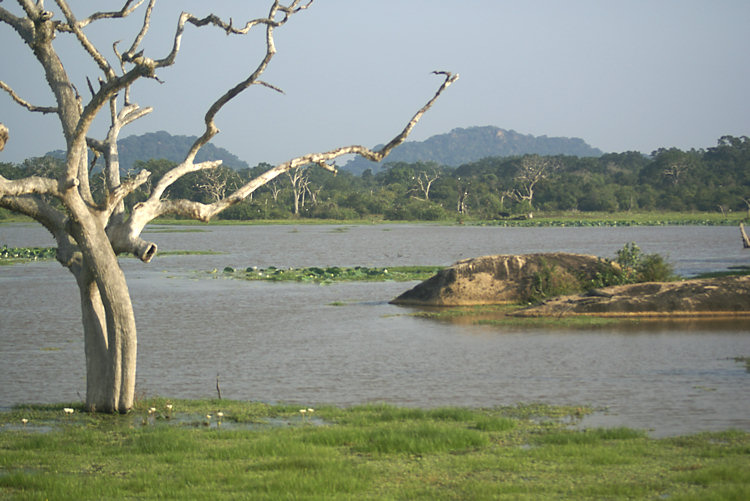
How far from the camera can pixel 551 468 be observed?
6.67 meters

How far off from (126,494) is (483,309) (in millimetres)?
12941

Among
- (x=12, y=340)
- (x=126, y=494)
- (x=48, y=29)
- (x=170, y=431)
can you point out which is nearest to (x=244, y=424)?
(x=170, y=431)

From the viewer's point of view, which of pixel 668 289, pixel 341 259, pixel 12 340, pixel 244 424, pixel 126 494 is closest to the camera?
pixel 126 494

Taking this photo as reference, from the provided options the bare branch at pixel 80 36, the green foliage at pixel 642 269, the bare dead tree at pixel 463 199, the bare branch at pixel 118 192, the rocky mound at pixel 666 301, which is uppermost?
the bare dead tree at pixel 463 199

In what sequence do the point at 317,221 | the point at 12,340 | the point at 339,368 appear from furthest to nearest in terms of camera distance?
the point at 317,221 → the point at 12,340 → the point at 339,368

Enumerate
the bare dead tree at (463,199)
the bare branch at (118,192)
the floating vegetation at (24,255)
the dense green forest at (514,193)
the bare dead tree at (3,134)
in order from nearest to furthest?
the bare dead tree at (3,134)
the bare branch at (118,192)
the floating vegetation at (24,255)
the dense green forest at (514,193)
the bare dead tree at (463,199)

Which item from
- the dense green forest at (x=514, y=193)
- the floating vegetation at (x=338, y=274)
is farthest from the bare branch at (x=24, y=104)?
the dense green forest at (x=514, y=193)

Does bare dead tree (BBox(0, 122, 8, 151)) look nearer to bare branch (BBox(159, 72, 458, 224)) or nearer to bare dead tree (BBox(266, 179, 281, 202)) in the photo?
bare branch (BBox(159, 72, 458, 224))

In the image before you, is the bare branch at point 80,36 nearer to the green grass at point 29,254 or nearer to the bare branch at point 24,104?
the bare branch at point 24,104

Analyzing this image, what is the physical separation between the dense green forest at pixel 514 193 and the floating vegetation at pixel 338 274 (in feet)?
216

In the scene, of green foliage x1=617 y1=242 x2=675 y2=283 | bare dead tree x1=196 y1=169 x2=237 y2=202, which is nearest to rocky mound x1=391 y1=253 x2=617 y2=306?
green foliage x1=617 y1=242 x2=675 y2=283

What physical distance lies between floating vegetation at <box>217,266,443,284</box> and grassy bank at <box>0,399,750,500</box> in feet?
59.4

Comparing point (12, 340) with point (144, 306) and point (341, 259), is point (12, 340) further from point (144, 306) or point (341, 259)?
point (341, 259)

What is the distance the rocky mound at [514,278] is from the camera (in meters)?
19.1
